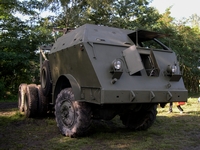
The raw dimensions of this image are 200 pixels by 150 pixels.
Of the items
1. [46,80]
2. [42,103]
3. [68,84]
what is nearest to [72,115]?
[68,84]

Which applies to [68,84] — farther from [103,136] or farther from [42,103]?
[42,103]

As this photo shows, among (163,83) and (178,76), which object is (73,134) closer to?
(163,83)

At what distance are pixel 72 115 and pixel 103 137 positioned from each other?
30.0 inches

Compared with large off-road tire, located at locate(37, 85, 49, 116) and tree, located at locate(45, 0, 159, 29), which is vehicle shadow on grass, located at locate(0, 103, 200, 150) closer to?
large off-road tire, located at locate(37, 85, 49, 116)

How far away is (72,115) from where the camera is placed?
16.6ft

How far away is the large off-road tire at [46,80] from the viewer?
6725 millimetres

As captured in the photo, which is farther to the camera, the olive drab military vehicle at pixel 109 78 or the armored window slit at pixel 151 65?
the armored window slit at pixel 151 65

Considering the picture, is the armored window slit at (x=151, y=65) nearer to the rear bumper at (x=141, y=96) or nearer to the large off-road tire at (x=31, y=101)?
the rear bumper at (x=141, y=96)

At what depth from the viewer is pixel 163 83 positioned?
5.21 meters

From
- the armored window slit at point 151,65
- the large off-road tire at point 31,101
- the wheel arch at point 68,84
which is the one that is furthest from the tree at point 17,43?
the armored window slit at point 151,65

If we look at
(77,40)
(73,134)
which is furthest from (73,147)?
(77,40)

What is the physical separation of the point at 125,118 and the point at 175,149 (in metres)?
2.09

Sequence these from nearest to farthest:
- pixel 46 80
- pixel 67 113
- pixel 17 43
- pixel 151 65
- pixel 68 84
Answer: pixel 67 113
pixel 151 65
pixel 68 84
pixel 46 80
pixel 17 43

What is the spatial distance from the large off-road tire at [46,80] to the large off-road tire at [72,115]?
4.54ft
